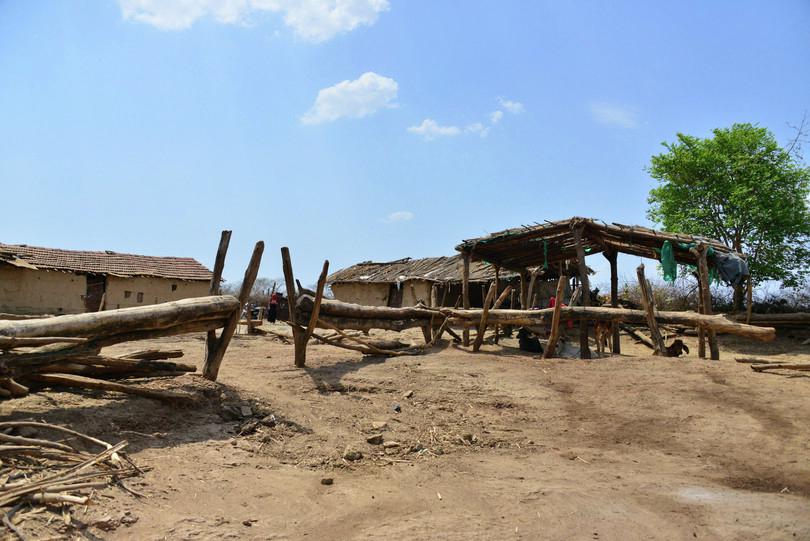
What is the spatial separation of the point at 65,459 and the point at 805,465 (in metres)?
5.81

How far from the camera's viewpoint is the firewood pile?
4.26 metres

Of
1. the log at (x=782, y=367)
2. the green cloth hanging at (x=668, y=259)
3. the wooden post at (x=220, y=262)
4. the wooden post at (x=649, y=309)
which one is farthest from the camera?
the green cloth hanging at (x=668, y=259)

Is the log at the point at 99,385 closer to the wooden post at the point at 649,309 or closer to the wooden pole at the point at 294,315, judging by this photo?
the wooden pole at the point at 294,315

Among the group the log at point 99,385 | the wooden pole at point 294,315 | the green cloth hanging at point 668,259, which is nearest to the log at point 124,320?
the log at point 99,385

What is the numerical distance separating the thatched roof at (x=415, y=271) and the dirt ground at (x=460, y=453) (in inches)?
538

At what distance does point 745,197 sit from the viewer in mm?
17812

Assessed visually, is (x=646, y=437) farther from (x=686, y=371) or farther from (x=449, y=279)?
(x=449, y=279)

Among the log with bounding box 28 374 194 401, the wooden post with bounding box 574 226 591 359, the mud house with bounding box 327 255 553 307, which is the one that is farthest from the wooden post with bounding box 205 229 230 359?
the mud house with bounding box 327 255 553 307

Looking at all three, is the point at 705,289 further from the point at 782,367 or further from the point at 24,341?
the point at 24,341

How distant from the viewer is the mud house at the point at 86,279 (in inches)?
751

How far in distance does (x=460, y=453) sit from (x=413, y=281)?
18110 mm

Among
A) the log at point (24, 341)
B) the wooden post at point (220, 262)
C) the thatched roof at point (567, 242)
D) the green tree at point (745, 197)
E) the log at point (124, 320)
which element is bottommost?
the log at point (24, 341)

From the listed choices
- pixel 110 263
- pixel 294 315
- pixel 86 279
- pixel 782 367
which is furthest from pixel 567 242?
pixel 110 263

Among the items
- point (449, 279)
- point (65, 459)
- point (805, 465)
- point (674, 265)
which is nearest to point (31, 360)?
point (65, 459)
